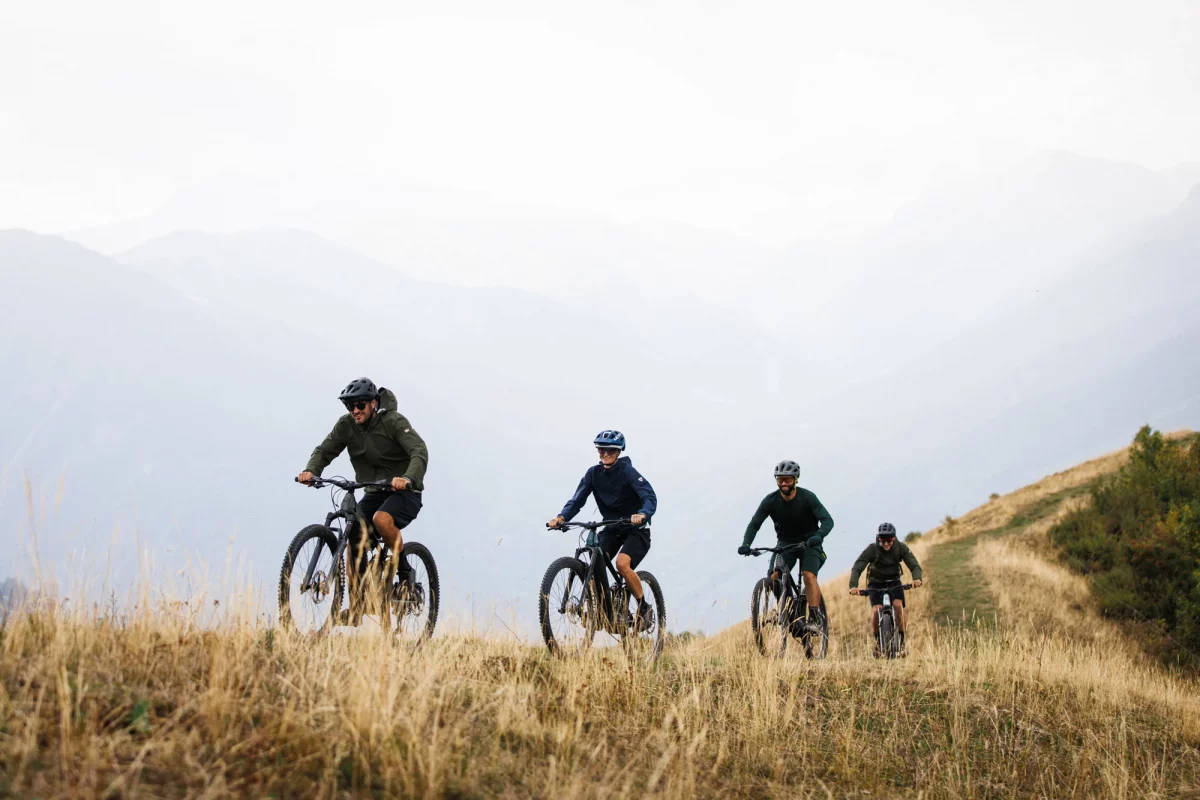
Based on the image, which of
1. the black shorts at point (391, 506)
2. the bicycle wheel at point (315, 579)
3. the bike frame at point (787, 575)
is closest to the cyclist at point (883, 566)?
the bike frame at point (787, 575)

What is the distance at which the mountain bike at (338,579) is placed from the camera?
22.0 feet

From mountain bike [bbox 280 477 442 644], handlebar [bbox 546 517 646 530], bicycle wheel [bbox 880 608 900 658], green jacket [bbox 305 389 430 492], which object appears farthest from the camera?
bicycle wheel [bbox 880 608 900 658]

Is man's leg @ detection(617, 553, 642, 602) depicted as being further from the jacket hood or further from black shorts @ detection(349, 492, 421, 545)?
the jacket hood

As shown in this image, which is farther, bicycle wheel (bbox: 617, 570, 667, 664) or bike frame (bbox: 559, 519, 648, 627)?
bike frame (bbox: 559, 519, 648, 627)

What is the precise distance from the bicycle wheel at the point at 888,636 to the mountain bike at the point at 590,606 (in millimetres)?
5176

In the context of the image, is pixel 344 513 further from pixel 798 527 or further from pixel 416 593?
pixel 798 527

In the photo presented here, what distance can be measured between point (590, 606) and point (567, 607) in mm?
265

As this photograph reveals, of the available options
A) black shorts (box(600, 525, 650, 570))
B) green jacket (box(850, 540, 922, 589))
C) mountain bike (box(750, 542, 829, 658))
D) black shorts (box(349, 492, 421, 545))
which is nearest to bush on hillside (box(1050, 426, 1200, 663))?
green jacket (box(850, 540, 922, 589))

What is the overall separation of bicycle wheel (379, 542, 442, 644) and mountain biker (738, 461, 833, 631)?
4.11 m

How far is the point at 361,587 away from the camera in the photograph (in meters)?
6.55

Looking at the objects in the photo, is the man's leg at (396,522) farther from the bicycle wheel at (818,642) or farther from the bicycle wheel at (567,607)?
the bicycle wheel at (818,642)

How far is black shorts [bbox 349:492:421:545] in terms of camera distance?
7566mm

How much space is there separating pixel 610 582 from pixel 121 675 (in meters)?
4.89

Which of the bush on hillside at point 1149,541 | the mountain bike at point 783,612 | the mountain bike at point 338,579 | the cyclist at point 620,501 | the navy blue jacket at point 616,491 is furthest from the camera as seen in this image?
the bush on hillside at point 1149,541
